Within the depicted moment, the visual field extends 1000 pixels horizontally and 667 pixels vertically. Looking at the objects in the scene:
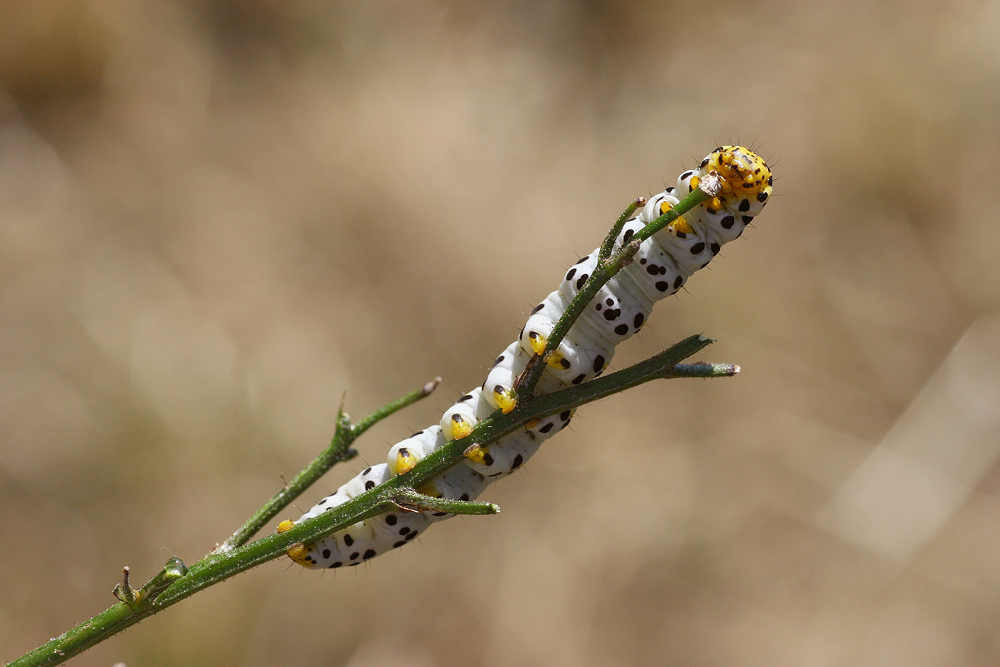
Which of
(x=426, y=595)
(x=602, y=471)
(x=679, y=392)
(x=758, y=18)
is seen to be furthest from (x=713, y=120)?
(x=426, y=595)

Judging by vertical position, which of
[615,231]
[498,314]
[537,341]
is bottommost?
[615,231]

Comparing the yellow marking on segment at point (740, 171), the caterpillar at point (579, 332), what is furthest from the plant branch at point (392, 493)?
the yellow marking on segment at point (740, 171)

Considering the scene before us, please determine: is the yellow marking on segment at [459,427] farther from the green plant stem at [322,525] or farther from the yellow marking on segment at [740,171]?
the yellow marking on segment at [740,171]

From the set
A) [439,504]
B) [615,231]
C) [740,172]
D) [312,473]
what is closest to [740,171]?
[740,172]

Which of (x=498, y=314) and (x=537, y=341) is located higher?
(x=498, y=314)

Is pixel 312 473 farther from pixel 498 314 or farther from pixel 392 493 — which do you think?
pixel 498 314

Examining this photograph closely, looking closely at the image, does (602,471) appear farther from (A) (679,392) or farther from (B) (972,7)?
(B) (972,7)

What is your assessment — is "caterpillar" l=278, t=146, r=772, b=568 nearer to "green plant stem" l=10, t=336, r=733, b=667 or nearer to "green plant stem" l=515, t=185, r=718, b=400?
"green plant stem" l=10, t=336, r=733, b=667
